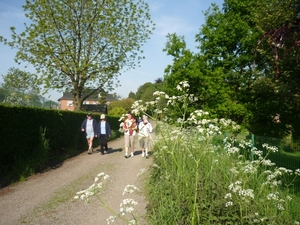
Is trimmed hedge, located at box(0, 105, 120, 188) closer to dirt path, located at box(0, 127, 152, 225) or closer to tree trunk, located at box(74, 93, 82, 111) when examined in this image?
dirt path, located at box(0, 127, 152, 225)

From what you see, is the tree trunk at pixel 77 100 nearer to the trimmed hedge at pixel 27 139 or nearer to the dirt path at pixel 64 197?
Result: the trimmed hedge at pixel 27 139

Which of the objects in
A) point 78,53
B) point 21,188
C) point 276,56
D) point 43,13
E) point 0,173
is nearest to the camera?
point 276,56

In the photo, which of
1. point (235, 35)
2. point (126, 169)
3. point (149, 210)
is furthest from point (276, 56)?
point (235, 35)

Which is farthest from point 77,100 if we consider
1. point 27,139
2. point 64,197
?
point 64,197

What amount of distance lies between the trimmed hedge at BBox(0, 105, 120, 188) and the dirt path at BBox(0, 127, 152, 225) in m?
0.56

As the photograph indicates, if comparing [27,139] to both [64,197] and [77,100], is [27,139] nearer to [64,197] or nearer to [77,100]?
[64,197]

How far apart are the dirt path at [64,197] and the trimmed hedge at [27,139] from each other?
559mm

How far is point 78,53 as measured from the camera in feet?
64.8

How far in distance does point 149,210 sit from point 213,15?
17.4 m

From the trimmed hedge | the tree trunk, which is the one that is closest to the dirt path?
the trimmed hedge

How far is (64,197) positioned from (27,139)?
345 centimetres

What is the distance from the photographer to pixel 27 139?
8.51 meters

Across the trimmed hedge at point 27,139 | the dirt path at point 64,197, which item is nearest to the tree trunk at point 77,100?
the trimmed hedge at point 27,139

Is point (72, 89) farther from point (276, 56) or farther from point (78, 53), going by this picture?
point (276, 56)
